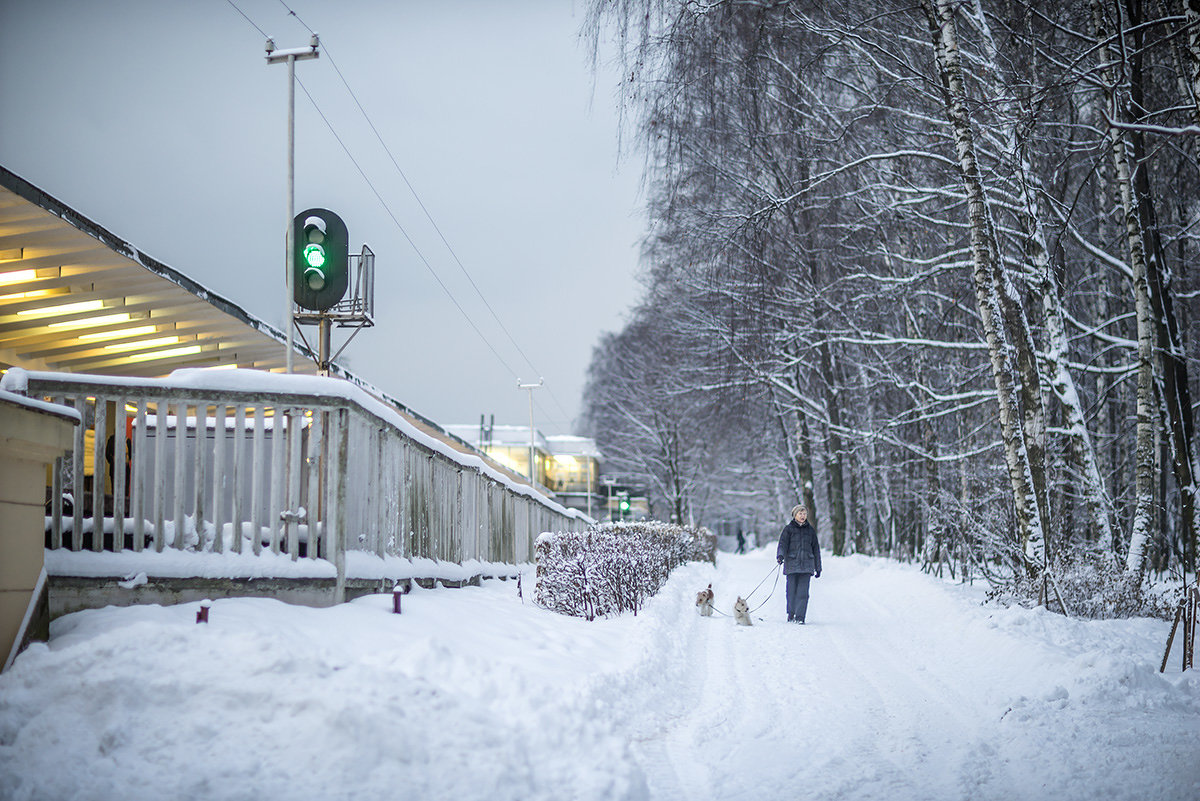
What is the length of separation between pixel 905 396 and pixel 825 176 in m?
11.5

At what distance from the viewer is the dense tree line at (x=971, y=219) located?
35.0 feet

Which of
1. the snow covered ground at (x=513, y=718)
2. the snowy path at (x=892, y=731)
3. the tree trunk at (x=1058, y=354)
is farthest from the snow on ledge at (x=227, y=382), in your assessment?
the tree trunk at (x=1058, y=354)

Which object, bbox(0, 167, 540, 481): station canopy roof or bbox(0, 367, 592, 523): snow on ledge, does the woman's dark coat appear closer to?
bbox(0, 367, 592, 523): snow on ledge

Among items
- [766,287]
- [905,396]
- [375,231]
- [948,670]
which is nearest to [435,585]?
[948,670]

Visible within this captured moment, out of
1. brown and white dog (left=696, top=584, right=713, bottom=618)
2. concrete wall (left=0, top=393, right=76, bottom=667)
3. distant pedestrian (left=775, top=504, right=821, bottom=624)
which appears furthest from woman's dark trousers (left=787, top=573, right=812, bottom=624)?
concrete wall (left=0, top=393, right=76, bottom=667)

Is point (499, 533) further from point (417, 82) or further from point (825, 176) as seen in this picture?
point (417, 82)

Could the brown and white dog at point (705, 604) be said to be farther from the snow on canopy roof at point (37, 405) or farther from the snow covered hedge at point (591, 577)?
the snow on canopy roof at point (37, 405)

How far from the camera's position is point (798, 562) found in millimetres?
11617

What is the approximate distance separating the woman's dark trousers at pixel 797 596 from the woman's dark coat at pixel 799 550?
0.36 ft

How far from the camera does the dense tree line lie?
35.0 ft

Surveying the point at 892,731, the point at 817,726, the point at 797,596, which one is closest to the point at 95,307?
the point at 797,596

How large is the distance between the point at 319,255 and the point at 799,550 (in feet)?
23.8

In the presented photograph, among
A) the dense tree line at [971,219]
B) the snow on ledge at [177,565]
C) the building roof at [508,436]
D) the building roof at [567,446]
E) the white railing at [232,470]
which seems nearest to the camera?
the snow on ledge at [177,565]

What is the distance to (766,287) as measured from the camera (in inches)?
667
